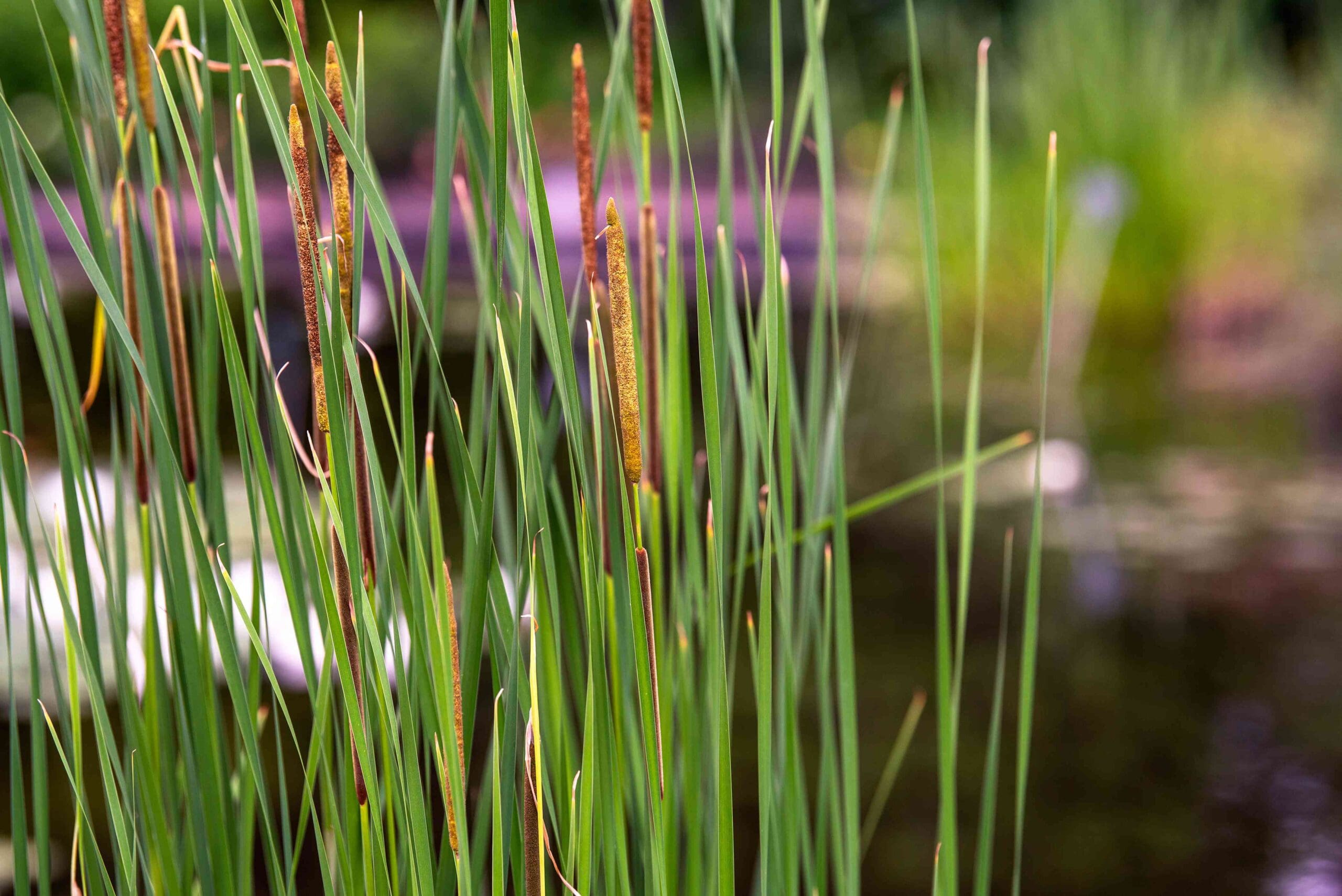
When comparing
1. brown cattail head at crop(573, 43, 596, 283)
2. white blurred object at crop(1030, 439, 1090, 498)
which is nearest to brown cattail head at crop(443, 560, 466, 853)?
brown cattail head at crop(573, 43, 596, 283)

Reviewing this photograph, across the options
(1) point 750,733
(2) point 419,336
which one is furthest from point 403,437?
(1) point 750,733

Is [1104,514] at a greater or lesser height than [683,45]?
lesser

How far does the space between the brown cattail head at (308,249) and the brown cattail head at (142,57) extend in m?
0.13

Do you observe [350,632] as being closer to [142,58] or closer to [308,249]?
[308,249]

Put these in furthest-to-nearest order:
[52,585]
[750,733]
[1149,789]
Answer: [52,585]
[750,733]
[1149,789]

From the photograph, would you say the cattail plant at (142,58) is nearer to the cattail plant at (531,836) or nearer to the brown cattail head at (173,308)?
the brown cattail head at (173,308)

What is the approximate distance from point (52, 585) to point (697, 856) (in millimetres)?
1406

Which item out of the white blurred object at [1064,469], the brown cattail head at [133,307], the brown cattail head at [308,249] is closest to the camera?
the brown cattail head at [308,249]

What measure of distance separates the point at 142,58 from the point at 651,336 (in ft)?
0.76

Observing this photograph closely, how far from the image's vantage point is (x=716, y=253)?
493 mm

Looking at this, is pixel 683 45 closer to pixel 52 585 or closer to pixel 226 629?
pixel 52 585

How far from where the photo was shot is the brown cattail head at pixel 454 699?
37 centimetres

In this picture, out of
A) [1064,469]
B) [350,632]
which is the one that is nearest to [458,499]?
[350,632]

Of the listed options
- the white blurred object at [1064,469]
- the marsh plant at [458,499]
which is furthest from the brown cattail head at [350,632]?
the white blurred object at [1064,469]
